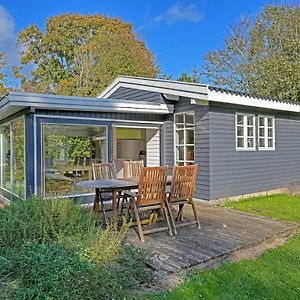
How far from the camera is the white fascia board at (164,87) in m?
7.47

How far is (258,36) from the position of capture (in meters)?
17.5

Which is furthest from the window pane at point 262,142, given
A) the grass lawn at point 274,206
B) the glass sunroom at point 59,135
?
the glass sunroom at point 59,135

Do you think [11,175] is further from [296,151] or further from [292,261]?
[296,151]

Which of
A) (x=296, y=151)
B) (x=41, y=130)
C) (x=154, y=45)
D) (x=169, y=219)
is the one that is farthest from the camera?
(x=154, y=45)

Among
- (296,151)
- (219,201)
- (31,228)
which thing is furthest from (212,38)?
(31,228)

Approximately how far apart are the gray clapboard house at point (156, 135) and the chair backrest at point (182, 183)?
255 centimetres

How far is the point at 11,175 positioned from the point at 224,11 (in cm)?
1464

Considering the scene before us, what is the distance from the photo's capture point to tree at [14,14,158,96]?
836 inches

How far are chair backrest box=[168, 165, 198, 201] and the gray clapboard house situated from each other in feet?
8.36

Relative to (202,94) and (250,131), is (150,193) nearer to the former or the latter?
(202,94)

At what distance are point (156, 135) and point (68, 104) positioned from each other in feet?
10.2

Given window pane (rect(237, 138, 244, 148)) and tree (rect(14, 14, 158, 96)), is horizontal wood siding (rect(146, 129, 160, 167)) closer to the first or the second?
window pane (rect(237, 138, 244, 148))

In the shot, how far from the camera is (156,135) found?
9469 mm

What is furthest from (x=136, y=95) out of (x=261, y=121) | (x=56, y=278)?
(x=56, y=278)
